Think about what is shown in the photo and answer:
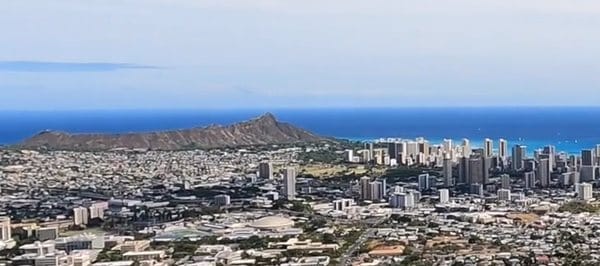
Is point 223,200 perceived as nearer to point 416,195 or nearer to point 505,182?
point 416,195

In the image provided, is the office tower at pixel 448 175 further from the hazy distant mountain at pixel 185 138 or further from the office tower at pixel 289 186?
the hazy distant mountain at pixel 185 138

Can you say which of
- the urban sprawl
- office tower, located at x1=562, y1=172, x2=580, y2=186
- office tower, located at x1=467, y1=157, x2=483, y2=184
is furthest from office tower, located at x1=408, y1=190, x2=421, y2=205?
office tower, located at x1=562, y1=172, x2=580, y2=186

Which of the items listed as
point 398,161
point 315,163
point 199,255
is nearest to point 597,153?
point 398,161

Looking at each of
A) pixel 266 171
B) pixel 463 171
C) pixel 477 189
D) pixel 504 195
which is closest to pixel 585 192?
pixel 504 195

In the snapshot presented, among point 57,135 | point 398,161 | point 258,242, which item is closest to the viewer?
point 258,242

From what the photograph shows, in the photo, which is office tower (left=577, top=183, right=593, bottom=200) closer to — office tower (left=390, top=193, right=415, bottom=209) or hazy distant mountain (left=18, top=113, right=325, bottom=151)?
office tower (left=390, top=193, right=415, bottom=209)

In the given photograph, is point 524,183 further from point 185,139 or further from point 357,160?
point 185,139

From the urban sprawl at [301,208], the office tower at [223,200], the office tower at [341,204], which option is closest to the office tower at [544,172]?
the urban sprawl at [301,208]
